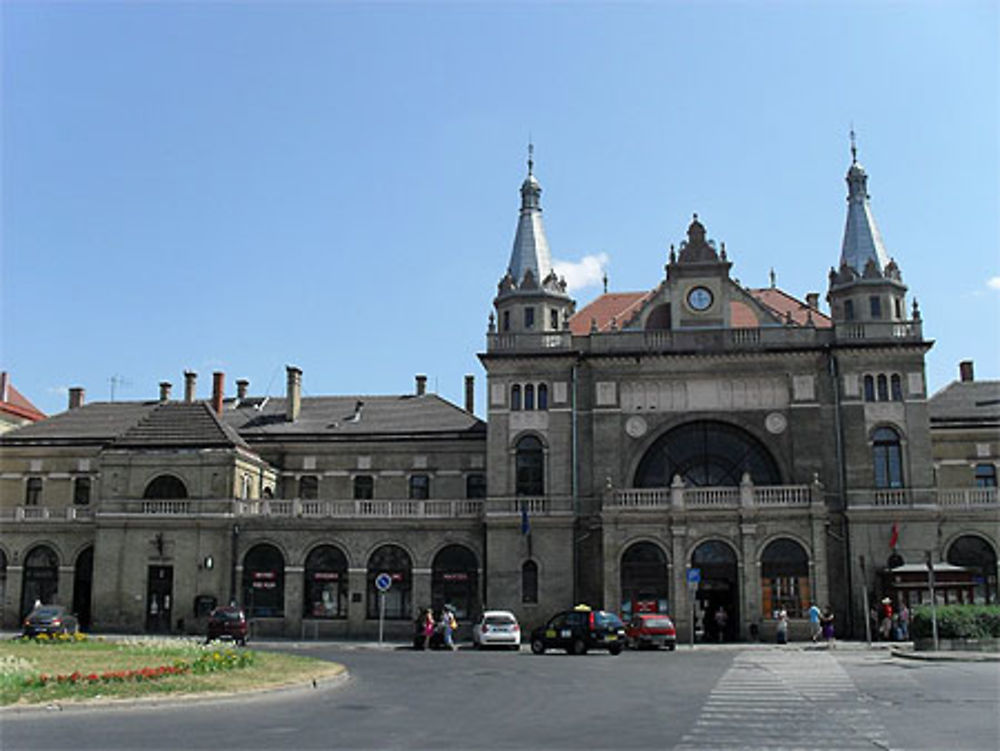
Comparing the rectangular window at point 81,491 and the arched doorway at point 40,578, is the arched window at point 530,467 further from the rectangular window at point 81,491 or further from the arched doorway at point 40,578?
the rectangular window at point 81,491

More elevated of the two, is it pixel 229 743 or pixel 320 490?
pixel 320 490

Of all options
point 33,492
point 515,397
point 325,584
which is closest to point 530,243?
point 515,397

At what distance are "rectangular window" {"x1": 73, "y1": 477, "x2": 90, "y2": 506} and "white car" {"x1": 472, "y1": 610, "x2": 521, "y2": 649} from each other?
28523 mm

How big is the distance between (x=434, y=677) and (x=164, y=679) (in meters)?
7.39

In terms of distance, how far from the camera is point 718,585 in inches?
1841

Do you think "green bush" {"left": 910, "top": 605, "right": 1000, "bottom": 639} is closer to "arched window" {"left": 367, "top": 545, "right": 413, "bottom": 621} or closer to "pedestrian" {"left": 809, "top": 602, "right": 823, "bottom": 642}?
"pedestrian" {"left": 809, "top": 602, "right": 823, "bottom": 642}

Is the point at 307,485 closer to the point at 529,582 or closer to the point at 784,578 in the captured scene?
the point at 529,582

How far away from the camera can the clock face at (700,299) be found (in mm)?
50719

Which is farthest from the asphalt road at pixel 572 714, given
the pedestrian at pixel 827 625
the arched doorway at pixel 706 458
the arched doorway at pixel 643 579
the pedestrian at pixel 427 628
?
the arched doorway at pixel 706 458

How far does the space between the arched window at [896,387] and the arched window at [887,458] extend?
1502 mm

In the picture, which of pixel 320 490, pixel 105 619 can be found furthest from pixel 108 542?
pixel 320 490

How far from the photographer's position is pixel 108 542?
2052 inches

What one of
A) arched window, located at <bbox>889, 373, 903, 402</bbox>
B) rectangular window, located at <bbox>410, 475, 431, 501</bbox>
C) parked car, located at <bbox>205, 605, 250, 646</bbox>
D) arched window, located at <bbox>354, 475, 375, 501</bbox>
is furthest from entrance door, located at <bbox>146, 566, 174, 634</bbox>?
arched window, located at <bbox>889, 373, 903, 402</bbox>

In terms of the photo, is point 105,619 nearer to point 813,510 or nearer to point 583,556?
point 583,556
